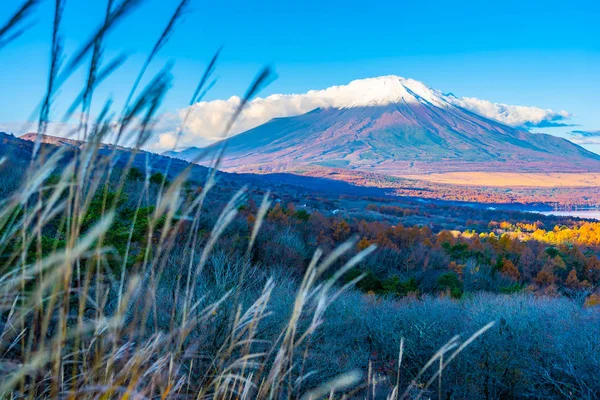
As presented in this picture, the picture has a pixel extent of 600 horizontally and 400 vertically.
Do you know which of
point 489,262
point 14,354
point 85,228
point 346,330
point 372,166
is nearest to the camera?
point 14,354

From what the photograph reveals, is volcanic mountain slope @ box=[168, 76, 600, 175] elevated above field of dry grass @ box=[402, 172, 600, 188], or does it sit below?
above

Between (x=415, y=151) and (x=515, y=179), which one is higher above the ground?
(x=415, y=151)

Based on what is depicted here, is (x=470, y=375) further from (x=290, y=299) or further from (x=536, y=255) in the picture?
(x=536, y=255)

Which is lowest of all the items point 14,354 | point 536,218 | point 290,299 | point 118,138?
point 536,218

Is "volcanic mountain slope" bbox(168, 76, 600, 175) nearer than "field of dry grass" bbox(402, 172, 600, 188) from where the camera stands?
No

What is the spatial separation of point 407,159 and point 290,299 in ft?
560

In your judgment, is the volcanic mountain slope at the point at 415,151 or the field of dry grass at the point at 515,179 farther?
the volcanic mountain slope at the point at 415,151

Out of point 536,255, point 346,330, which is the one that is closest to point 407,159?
point 536,255

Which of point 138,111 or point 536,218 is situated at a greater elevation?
point 138,111

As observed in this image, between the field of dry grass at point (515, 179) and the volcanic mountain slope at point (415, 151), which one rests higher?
the volcanic mountain slope at point (415, 151)

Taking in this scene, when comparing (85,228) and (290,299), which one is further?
(290,299)

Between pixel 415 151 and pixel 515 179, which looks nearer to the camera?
pixel 515 179

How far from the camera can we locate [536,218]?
59.3 metres

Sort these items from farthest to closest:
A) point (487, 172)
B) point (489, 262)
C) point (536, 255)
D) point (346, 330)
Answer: point (487, 172) < point (536, 255) < point (489, 262) < point (346, 330)
